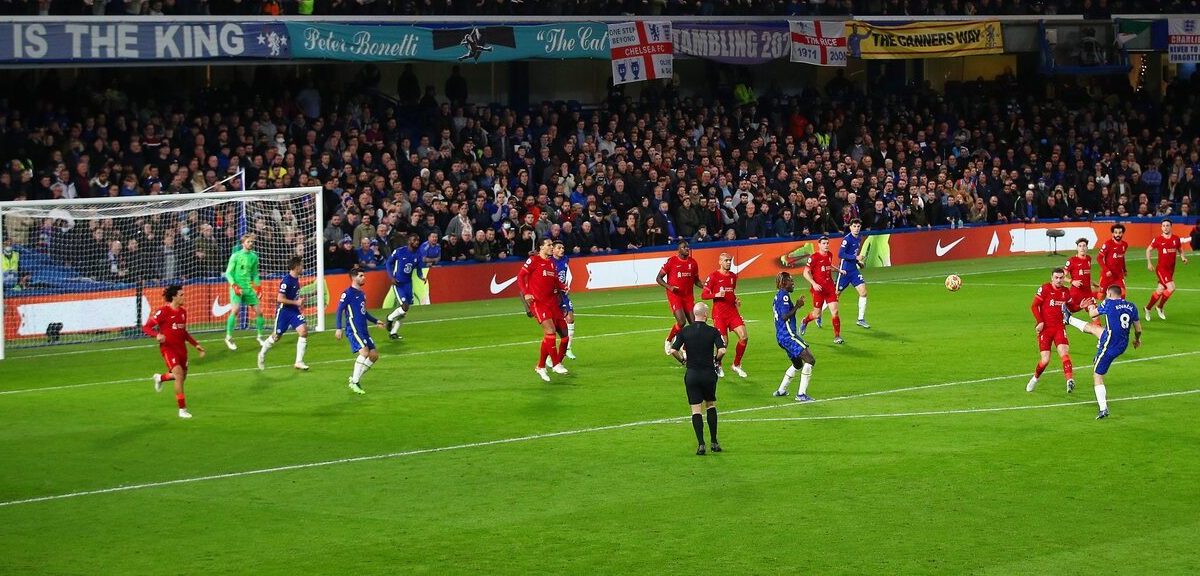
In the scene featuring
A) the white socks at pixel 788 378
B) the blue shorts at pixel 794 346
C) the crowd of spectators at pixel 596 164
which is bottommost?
the white socks at pixel 788 378

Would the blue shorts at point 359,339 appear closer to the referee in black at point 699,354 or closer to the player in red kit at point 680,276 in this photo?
the player in red kit at point 680,276

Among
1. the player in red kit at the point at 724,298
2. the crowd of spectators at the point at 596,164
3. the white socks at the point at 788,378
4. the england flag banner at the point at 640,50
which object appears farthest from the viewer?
the england flag banner at the point at 640,50

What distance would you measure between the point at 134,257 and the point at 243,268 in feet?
9.11

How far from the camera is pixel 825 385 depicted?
81.2 ft

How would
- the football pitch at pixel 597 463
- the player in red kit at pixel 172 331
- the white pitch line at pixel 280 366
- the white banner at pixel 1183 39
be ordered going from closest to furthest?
the football pitch at pixel 597 463 < the player in red kit at pixel 172 331 < the white pitch line at pixel 280 366 < the white banner at pixel 1183 39

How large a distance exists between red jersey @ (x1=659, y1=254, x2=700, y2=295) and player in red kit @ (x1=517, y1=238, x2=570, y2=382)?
1863 mm

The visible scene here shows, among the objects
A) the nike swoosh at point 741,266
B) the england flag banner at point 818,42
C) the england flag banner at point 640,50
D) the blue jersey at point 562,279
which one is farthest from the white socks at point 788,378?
the england flag banner at point 818,42

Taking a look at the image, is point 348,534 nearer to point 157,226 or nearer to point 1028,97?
point 157,226

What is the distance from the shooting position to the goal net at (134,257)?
29406 millimetres

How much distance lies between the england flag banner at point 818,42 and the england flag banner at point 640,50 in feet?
16.8

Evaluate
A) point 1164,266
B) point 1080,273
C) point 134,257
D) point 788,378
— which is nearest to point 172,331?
point 788,378

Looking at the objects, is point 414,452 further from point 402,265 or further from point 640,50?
point 640,50

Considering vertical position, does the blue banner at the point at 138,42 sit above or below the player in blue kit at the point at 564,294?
above

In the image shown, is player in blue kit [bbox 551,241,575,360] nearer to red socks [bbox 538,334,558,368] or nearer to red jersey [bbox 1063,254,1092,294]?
red socks [bbox 538,334,558,368]
